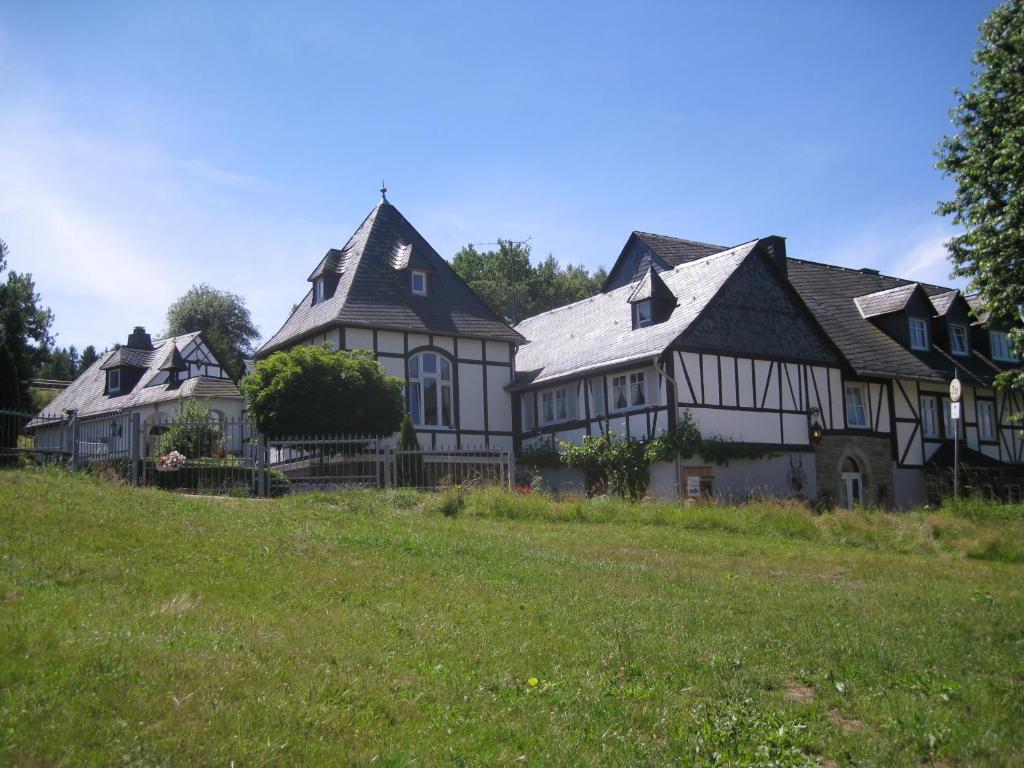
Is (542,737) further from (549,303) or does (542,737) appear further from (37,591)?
(549,303)

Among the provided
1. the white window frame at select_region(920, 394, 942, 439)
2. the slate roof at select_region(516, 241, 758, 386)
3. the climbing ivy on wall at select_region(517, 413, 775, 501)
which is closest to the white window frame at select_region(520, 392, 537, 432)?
the slate roof at select_region(516, 241, 758, 386)

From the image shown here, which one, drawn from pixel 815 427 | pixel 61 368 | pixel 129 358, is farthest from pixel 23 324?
pixel 61 368

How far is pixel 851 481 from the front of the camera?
2869 centimetres

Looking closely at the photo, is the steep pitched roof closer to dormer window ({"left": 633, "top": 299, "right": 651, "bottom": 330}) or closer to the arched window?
the arched window

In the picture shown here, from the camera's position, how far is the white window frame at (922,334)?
105 ft

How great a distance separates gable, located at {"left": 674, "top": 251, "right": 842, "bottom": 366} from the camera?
26.1 metres

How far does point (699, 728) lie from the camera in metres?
6.84

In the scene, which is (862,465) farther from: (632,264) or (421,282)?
(421,282)

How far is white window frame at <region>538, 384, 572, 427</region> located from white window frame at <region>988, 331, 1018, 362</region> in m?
15.8

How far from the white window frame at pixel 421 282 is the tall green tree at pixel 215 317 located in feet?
125

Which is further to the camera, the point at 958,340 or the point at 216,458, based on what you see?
the point at 958,340

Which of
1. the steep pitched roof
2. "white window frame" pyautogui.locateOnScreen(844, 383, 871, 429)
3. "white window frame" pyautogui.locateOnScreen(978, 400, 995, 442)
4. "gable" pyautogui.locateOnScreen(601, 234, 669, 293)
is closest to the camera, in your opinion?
"white window frame" pyautogui.locateOnScreen(844, 383, 871, 429)

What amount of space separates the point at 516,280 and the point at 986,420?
32.6 meters

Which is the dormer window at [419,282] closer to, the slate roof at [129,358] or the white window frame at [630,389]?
the white window frame at [630,389]
